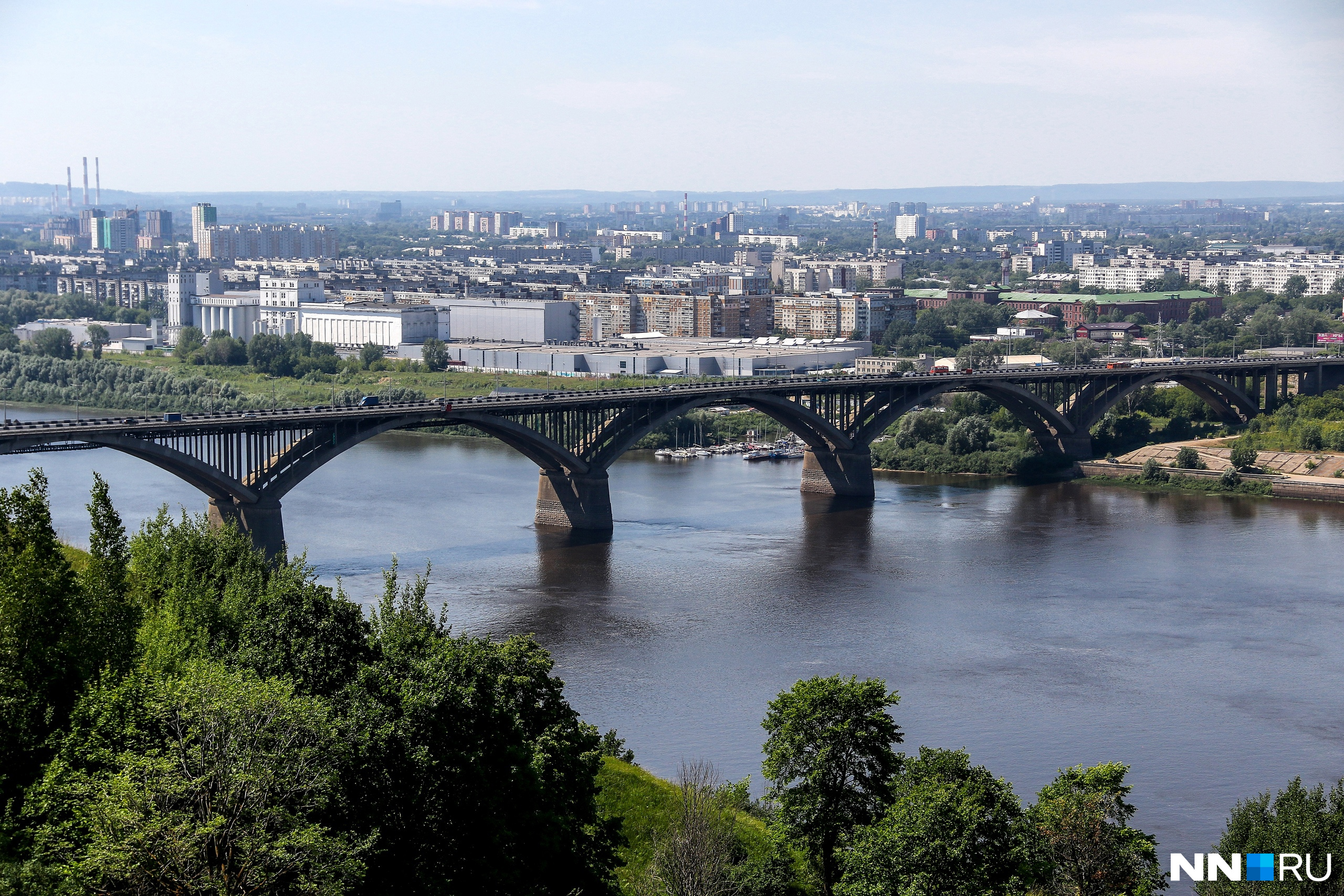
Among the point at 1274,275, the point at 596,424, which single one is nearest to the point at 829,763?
the point at 596,424

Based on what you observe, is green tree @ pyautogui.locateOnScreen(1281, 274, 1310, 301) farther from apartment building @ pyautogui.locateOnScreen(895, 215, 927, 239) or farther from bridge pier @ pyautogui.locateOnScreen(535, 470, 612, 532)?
apartment building @ pyautogui.locateOnScreen(895, 215, 927, 239)

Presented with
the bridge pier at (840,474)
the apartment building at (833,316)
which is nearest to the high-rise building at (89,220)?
the apartment building at (833,316)

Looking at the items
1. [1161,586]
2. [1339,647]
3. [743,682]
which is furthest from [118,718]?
[1161,586]

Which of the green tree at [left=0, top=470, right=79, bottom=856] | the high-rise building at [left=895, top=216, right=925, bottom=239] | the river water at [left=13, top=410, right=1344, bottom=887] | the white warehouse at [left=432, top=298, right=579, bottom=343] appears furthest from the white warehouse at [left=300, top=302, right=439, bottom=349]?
the high-rise building at [left=895, top=216, right=925, bottom=239]

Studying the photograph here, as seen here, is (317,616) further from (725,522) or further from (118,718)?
(725,522)

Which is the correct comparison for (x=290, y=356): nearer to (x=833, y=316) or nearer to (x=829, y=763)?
(x=833, y=316)

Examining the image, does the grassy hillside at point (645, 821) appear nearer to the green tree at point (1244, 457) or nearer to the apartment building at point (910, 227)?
the green tree at point (1244, 457)
